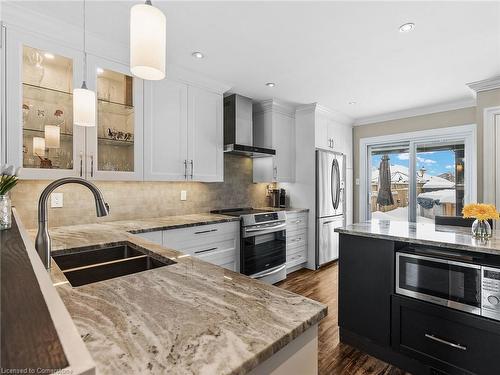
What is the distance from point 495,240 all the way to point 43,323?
89.5 inches

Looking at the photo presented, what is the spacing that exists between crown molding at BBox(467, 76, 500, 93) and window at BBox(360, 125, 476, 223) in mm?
811

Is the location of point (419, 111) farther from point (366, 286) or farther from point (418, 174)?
point (366, 286)

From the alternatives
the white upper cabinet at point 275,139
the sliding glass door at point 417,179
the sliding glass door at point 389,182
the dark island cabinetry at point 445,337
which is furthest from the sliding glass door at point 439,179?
the dark island cabinetry at point 445,337

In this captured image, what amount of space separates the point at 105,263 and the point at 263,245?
2.08 meters

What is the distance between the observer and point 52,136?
201cm

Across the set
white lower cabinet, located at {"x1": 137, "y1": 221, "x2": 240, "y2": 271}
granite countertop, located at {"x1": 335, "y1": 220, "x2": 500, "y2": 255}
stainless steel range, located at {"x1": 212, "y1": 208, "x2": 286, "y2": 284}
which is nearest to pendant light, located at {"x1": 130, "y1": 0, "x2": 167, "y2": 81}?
white lower cabinet, located at {"x1": 137, "y1": 221, "x2": 240, "y2": 271}

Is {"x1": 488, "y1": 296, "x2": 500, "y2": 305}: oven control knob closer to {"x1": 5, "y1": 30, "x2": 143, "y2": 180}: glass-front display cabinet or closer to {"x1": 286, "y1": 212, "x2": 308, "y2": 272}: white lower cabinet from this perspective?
{"x1": 286, "y1": 212, "x2": 308, "y2": 272}: white lower cabinet

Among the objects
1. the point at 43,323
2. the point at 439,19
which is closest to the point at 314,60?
the point at 439,19

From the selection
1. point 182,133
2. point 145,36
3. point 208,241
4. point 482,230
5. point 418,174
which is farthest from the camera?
point 418,174

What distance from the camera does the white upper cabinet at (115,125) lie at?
221cm

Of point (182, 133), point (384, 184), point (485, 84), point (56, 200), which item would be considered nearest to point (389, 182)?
point (384, 184)

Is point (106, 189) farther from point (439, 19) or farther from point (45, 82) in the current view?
point (439, 19)

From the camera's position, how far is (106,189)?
8.36 feet

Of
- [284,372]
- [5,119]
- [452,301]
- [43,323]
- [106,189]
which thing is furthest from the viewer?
[106,189]
